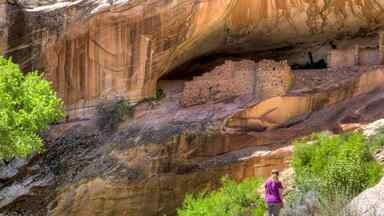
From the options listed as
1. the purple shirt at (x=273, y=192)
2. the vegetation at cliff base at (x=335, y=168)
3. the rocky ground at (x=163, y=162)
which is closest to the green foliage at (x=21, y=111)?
the rocky ground at (x=163, y=162)

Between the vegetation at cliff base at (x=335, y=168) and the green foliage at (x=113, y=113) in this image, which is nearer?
the vegetation at cliff base at (x=335, y=168)

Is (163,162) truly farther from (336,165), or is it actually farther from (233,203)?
(336,165)

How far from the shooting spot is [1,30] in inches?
742

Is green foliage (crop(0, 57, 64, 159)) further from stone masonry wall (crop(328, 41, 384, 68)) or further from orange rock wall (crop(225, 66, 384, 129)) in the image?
stone masonry wall (crop(328, 41, 384, 68))

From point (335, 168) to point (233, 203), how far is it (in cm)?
227

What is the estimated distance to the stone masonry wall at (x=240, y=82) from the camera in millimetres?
17047

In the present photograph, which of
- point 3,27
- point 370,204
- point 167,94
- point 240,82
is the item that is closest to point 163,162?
point 167,94

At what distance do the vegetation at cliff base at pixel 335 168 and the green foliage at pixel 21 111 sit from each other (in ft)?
18.1

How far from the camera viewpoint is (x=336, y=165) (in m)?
11.4

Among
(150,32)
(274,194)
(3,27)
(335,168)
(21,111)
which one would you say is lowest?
(274,194)

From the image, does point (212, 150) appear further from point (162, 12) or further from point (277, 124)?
point (162, 12)

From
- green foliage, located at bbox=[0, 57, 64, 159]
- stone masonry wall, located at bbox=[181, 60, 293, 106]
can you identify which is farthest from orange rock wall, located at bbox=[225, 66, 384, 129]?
green foliage, located at bbox=[0, 57, 64, 159]

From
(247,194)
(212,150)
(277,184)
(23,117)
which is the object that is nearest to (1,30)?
(23,117)

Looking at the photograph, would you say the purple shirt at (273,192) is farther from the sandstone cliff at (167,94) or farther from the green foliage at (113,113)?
the green foliage at (113,113)
